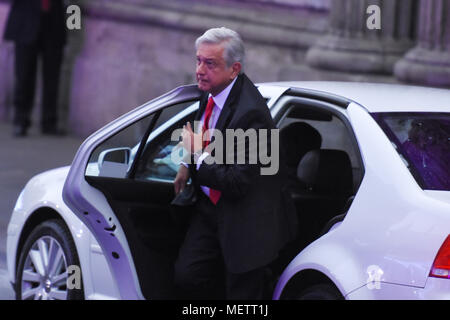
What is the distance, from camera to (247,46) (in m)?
12.5

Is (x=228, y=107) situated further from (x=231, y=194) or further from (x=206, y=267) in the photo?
(x=206, y=267)

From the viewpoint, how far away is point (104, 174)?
5922 mm

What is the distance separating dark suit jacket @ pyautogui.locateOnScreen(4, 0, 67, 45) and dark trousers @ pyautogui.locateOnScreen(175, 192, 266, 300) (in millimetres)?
7950

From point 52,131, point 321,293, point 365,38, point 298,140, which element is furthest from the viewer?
point 52,131

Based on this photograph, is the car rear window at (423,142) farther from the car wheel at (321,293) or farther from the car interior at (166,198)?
the car wheel at (321,293)

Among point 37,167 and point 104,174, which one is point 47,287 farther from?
point 37,167

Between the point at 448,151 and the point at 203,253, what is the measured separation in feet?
3.80

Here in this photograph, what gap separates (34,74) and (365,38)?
13.0ft

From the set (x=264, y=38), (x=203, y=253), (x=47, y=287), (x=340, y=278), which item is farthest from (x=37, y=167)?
(x=340, y=278)

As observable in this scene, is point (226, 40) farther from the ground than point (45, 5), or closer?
farther from the ground

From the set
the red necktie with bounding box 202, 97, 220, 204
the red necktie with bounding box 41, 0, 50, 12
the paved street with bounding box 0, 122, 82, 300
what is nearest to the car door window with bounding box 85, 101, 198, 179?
the red necktie with bounding box 202, 97, 220, 204

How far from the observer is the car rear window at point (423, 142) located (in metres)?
4.88

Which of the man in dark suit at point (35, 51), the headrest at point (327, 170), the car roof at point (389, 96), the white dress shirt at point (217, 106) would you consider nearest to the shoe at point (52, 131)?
the man in dark suit at point (35, 51)

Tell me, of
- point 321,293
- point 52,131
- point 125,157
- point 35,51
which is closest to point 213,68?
point 125,157
